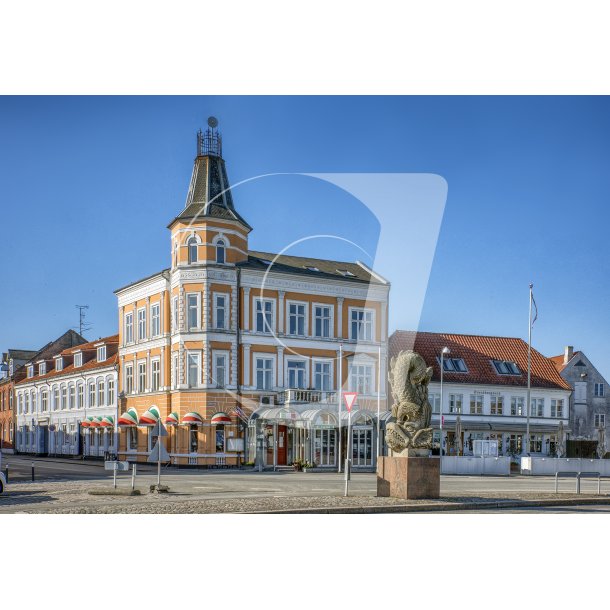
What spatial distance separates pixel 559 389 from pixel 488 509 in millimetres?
28689

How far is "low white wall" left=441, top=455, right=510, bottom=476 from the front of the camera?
31.3 meters

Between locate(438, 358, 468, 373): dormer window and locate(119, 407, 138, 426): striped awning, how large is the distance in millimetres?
17066

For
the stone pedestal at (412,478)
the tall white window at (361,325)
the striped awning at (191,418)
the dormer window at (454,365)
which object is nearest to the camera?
the stone pedestal at (412,478)

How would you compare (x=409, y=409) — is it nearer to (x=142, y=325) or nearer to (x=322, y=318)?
(x=322, y=318)

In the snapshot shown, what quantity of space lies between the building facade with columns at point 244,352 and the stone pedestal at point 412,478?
9.52m

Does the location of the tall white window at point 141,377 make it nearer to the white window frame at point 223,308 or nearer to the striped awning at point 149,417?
the striped awning at point 149,417

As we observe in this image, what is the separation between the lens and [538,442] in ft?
139

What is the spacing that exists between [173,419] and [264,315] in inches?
205

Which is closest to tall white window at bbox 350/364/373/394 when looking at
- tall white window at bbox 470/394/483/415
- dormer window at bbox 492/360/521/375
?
tall white window at bbox 470/394/483/415

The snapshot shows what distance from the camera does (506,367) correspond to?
42.8m

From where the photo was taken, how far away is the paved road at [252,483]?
64.4 ft

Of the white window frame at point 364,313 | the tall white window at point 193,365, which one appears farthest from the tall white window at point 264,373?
the white window frame at point 364,313

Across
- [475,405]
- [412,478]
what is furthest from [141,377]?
[475,405]
